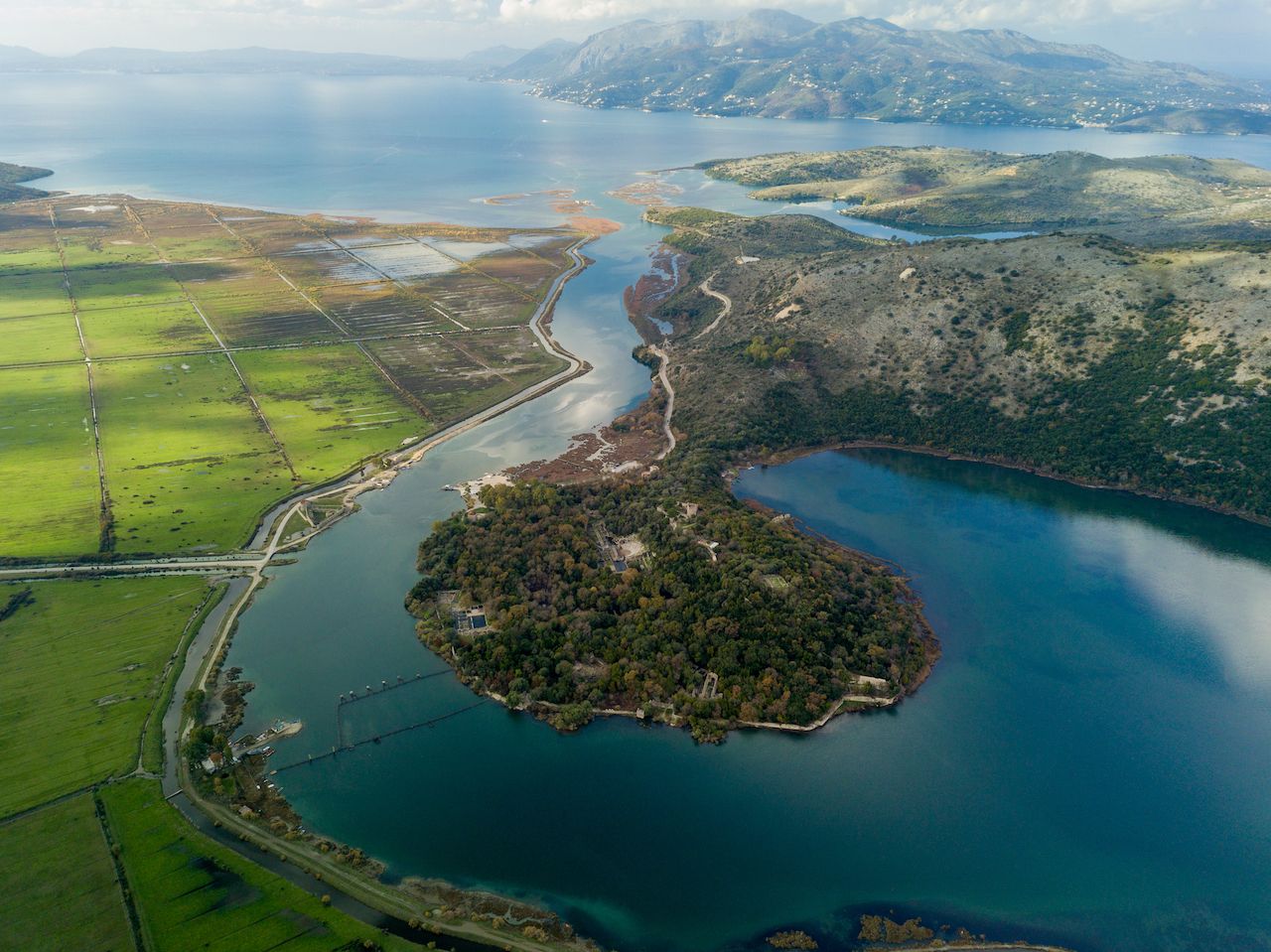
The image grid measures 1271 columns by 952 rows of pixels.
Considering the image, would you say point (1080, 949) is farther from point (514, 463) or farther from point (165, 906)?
point (514, 463)

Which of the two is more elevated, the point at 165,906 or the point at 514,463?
the point at 514,463

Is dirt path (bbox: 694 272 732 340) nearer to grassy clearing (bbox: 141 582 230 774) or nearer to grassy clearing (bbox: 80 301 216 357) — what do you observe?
grassy clearing (bbox: 80 301 216 357)

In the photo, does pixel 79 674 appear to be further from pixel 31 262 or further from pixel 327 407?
pixel 31 262

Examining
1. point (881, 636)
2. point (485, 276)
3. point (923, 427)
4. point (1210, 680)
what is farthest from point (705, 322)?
point (1210, 680)

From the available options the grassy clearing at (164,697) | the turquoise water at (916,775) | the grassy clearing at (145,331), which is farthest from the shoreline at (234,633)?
the grassy clearing at (145,331)

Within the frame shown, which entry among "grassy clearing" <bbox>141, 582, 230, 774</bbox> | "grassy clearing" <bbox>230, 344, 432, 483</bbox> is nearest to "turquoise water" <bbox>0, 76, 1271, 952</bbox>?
"grassy clearing" <bbox>141, 582, 230, 774</bbox>
